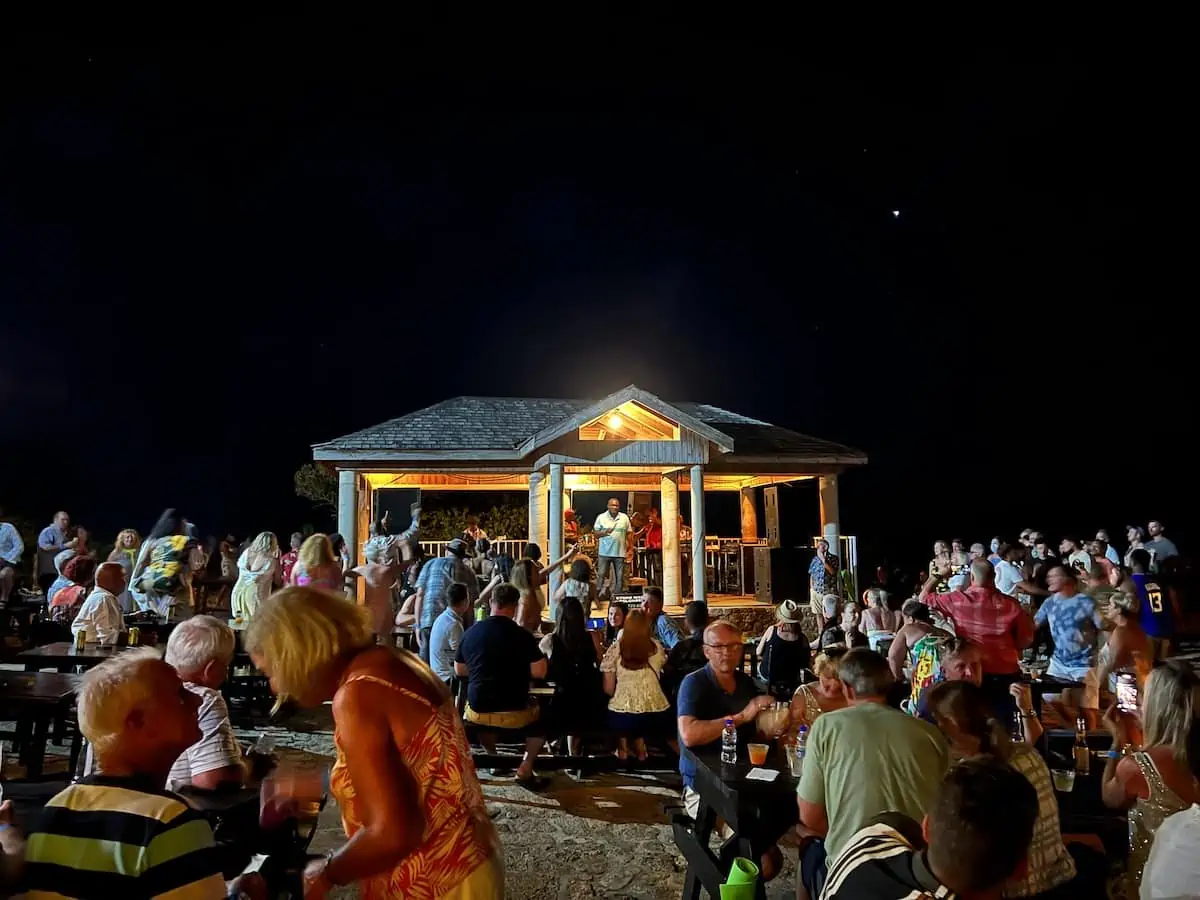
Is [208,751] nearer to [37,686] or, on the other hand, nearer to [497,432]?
[37,686]

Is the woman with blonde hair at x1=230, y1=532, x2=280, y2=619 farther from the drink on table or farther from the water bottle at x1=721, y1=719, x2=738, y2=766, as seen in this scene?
the drink on table

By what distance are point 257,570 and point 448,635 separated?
92.1 inches

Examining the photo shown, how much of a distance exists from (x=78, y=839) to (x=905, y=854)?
2.06 meters

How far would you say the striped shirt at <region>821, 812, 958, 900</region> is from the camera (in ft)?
6.47

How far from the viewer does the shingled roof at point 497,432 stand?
15492 mm

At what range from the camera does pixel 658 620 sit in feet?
29.0

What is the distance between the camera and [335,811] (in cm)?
553

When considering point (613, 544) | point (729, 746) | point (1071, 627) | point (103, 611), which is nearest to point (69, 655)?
point (103, 611)

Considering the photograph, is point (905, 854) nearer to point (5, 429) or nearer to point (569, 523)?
point (569, 523)

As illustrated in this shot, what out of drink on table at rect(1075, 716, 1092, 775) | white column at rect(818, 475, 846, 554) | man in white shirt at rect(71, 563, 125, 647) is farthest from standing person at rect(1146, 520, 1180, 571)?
man in white shirt at rect(71, 563, 125, 647)

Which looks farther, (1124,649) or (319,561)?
(319,561)

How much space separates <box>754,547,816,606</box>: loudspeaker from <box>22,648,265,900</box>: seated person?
14645 mm

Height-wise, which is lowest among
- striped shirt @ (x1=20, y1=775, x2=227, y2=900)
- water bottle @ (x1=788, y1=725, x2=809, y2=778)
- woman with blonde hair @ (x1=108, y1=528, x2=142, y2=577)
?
water bottle @ (x1=788, y1=725, x2=809, y2=778)

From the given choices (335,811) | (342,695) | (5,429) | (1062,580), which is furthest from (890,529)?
(5,429)
